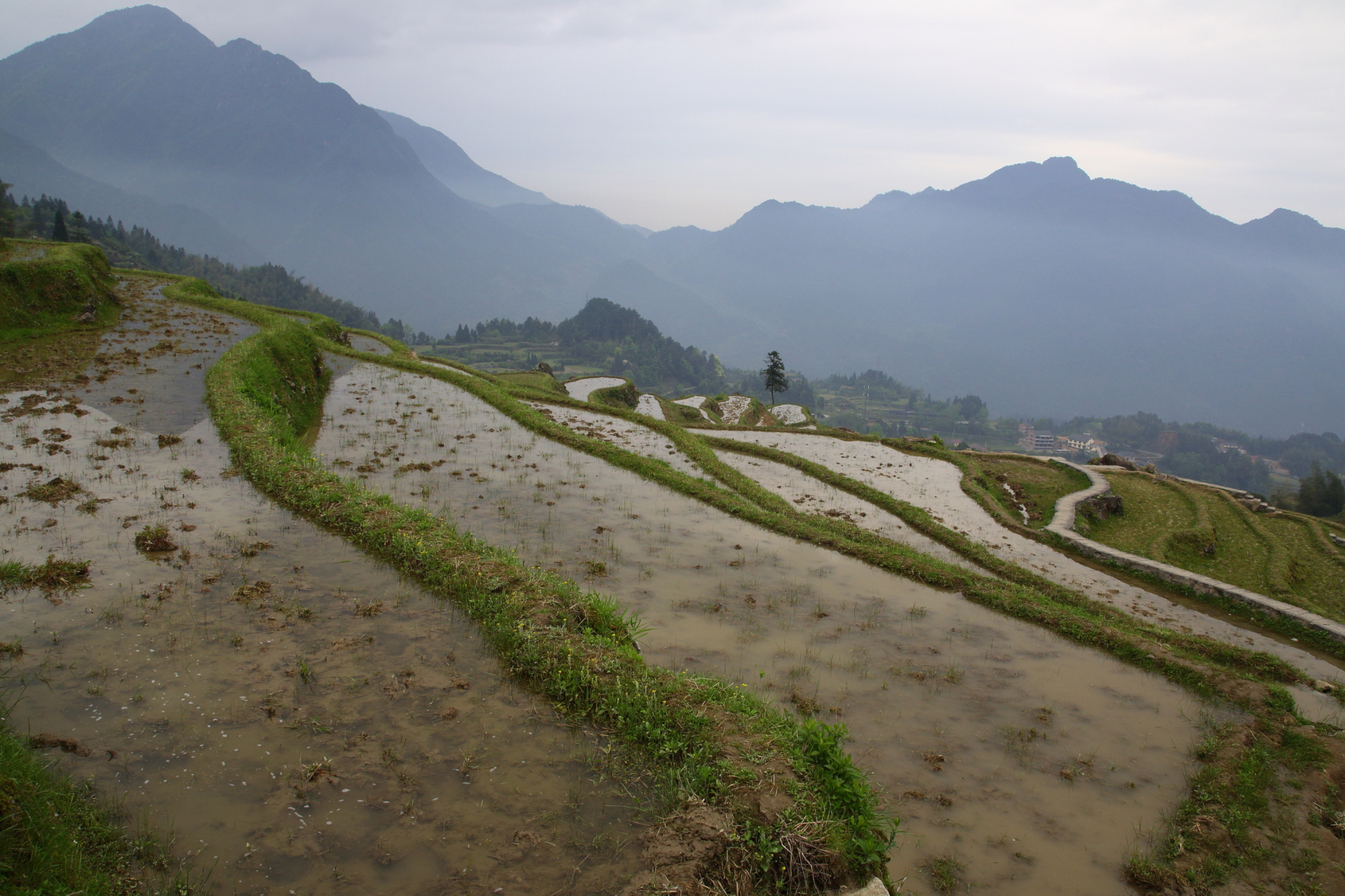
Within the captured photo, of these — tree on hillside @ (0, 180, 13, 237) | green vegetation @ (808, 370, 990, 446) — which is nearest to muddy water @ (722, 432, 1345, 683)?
tree on hillside @ (0, 180, 13, 237)

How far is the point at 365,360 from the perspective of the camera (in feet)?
86.4

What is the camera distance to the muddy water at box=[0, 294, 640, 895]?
14.9ft

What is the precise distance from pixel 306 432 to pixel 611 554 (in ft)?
34.9

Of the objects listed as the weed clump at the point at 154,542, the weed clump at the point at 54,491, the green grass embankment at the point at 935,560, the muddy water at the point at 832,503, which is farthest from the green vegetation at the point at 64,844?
the muddy water at the point at 832,503

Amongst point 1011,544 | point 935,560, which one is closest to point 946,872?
point 935,560

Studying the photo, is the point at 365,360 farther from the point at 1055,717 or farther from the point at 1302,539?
the point at 1302,539

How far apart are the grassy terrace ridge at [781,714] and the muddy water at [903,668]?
42 centimetres

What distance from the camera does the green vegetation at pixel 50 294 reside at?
61.6 feet

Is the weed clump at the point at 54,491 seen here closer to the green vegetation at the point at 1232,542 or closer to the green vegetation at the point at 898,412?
the green vegetation at the point at 1232,542

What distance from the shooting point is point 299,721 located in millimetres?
5758

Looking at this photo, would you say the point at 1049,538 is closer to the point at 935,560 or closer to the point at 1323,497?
the point at 935,560

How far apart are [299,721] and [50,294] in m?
23.9

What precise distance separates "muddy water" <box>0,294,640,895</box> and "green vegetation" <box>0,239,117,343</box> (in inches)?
575

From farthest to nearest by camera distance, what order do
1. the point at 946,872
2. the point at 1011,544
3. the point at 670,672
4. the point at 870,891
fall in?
the point at 1011,544
the point at 670,672
the point at 946,872
the point at 870,891
